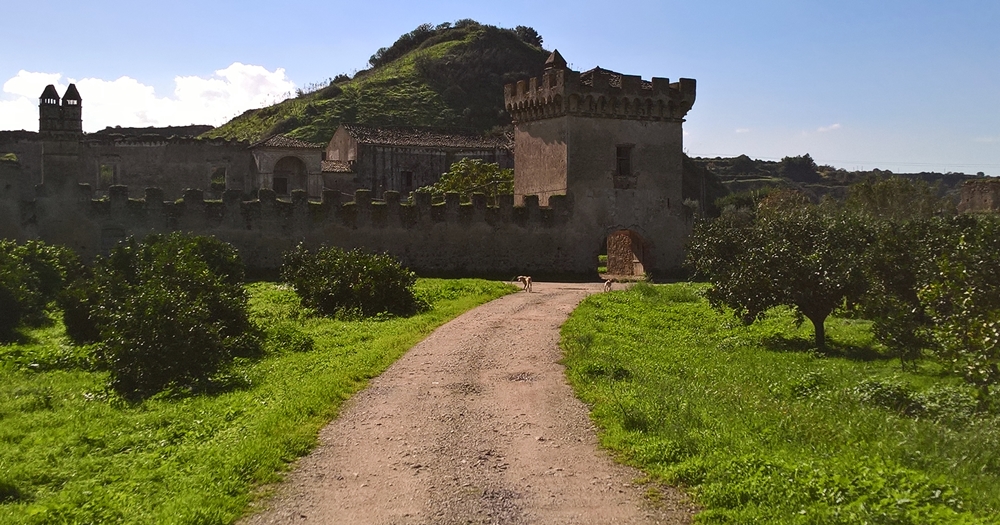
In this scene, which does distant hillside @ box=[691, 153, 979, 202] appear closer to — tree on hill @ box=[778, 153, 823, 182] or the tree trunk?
tree on hill @ box=[778, 153, 823, 182]

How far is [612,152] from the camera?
33.6m

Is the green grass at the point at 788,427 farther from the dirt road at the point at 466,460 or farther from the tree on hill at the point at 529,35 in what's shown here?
the tree on hill at the point at 529,35

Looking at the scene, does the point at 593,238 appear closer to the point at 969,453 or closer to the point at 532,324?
the point at 532,324

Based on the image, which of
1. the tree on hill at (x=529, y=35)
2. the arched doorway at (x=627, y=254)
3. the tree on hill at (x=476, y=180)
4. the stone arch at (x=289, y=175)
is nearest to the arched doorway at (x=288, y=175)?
the stone arch at (x=289, y=175)

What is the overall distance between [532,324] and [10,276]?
13.4 metres

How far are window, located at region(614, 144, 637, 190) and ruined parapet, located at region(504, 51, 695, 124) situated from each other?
46.3 inches

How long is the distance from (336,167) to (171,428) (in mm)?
42291

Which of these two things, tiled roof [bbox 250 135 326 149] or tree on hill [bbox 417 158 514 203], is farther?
tiled roof [bbox 250 135 326 149]

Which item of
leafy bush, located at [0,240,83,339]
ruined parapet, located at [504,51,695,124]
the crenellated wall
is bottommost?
leafy bush, located at [0,240,83,339]

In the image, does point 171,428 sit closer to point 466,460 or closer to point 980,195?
point 466,460

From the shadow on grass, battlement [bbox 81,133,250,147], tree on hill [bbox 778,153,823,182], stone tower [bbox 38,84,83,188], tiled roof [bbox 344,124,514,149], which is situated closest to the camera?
the shadow on grass

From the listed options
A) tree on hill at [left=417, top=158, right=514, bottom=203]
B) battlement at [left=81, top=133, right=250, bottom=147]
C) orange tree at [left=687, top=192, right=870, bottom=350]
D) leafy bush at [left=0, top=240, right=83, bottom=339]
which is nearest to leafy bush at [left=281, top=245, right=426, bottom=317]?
leafy bush at [left=0, top=240, right=83, bottom=339]

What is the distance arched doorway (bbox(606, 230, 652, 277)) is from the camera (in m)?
34.3

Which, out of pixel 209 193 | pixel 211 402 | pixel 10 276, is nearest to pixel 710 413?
pixel 211 402
